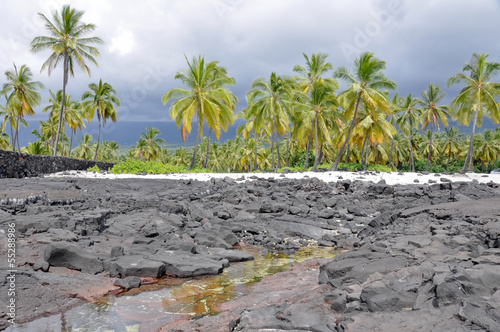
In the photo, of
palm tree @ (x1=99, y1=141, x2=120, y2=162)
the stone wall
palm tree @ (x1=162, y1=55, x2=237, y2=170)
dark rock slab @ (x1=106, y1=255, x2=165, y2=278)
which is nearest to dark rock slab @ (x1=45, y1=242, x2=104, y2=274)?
dark rock slab @ (x1=106, y1=255, x2=165, y2=278)

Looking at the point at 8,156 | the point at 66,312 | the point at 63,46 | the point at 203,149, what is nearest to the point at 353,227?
the point at 66,312

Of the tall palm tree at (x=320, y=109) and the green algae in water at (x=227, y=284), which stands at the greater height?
the tall palm tree at (x=320, y=109)

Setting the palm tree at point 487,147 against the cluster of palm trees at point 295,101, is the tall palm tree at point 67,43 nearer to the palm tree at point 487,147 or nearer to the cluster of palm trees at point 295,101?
the cluster of palm trees at point 295,101

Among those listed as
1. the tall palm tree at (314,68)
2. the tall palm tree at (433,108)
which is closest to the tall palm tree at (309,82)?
the tall palm tree at (314,68)

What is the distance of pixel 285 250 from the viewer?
310 inches

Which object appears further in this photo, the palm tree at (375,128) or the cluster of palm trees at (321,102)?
the palm tree at (375,128)

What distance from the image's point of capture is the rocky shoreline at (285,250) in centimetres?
336

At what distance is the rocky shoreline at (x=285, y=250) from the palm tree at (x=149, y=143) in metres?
46.3

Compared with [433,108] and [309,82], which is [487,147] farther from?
[309,82]

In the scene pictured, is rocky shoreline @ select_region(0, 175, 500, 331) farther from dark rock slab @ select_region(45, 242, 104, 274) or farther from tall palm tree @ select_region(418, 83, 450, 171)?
tall palm tree @ select_region(418, 83, 450, 171)

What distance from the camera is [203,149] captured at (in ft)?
199

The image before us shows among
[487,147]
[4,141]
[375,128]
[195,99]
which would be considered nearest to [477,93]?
[375,128]

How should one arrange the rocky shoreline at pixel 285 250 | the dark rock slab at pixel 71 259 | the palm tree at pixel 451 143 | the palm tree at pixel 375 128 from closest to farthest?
1. the rocky shoreline at pixel 285 250
2. the dark rock slab at pixel 71 259
3. the palm tree at pixel 375 128
4. the palm tree at pixel 451 143

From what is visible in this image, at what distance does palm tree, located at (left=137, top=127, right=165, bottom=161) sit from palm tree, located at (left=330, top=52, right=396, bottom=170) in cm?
3698
